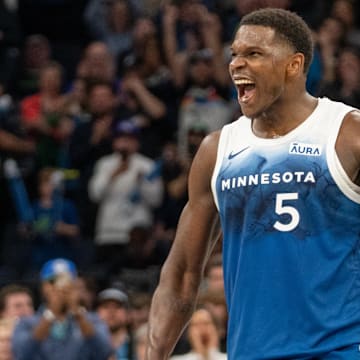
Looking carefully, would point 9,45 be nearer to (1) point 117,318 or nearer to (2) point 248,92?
(1) point 117,318

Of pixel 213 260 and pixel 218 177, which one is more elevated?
pixel 218 177

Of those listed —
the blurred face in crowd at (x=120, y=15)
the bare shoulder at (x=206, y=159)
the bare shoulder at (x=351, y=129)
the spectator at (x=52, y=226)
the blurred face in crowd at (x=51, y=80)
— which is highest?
the blurred face in crowd at (x=120, y=15)

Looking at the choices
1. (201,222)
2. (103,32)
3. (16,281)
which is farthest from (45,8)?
(201,222)

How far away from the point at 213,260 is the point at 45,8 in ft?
22.1

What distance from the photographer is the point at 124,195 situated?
12.8 metres

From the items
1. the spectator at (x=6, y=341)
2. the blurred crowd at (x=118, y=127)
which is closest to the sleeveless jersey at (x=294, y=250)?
the spectator at (x=6, y=341)

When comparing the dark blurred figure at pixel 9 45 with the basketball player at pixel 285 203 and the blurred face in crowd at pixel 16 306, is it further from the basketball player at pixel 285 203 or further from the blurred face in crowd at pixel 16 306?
the basketball player at pixel 285 203

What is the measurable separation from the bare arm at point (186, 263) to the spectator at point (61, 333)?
4.59m

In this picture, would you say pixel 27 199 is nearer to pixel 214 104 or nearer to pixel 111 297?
pixel 214 104

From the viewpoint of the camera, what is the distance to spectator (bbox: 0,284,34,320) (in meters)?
10.3

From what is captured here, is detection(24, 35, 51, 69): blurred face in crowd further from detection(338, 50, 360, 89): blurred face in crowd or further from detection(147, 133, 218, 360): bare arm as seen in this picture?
detection(147, 133, 218, 360): bare arm

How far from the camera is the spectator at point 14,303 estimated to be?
10.3 meters

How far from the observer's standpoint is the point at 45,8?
1688 centimetres

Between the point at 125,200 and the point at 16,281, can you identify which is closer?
the point at 16,281
